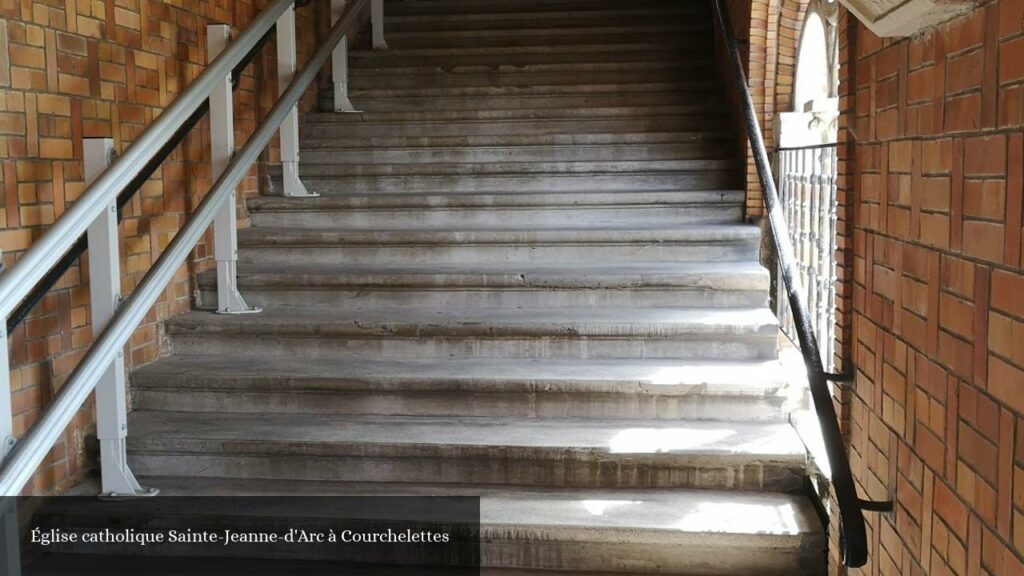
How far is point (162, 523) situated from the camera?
115 inches

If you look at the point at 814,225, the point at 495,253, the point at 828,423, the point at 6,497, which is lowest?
the point at 6,497

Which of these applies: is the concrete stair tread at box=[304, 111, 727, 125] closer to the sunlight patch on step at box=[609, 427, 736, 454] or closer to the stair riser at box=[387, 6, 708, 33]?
the stair riser at box=[387, 6, 708, 33]

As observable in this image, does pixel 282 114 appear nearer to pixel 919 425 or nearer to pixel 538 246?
pixel 538 246

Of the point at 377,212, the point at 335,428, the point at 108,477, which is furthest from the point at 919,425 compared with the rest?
the point at 377,212

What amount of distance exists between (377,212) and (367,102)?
1.23 meters

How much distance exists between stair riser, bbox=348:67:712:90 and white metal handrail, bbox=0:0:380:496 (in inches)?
63.6

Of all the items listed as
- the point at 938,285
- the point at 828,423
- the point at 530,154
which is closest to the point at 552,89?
the point at 530,154

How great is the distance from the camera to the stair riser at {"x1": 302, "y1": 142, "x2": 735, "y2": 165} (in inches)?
193

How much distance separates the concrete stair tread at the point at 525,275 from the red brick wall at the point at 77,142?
380mm

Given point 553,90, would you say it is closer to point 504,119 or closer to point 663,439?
point 504,119

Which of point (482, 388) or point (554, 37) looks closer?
point (482, 388)

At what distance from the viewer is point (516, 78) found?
18.7 feet

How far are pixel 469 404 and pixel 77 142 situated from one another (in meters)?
1.52

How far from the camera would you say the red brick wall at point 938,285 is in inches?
60.5
